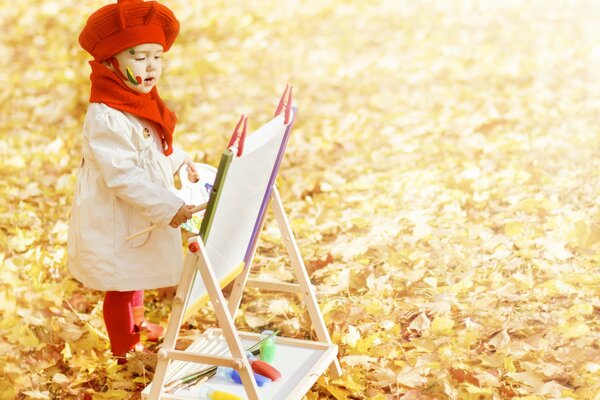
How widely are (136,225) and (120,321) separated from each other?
53cm

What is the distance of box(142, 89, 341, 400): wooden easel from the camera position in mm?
2900

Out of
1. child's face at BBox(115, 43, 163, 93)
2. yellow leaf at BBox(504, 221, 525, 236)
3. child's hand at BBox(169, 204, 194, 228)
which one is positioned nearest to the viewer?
child's hand at BBox(169, 204, 194, 228)

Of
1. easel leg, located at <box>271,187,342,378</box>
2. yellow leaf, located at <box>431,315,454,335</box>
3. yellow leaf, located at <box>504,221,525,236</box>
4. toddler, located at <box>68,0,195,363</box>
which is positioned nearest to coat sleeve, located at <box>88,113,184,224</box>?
toddler, located at <box>68,0,195,363</box>

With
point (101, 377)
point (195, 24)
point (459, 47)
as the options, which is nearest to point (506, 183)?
point (101, 377)

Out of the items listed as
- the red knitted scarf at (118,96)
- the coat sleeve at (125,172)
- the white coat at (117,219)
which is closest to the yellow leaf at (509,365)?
the white coat at (117,219)

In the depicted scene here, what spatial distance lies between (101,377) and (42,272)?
1.01 m

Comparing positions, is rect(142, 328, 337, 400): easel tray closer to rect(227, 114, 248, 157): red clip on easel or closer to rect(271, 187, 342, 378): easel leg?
rect(271, 187, 342, 378): easel leg


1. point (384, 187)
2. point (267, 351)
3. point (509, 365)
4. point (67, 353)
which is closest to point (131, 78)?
point (267, 351)

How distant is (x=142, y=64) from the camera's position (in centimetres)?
328

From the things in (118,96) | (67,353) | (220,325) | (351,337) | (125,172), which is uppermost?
(118,96)

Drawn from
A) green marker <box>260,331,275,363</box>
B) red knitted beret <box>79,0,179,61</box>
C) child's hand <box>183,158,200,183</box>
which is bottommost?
green marker <box>260,331,275,363</box>

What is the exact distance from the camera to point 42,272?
4562mm

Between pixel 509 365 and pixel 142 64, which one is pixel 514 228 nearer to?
pixel 509 365

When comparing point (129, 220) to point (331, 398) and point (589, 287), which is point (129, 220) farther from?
point (589, 287)
